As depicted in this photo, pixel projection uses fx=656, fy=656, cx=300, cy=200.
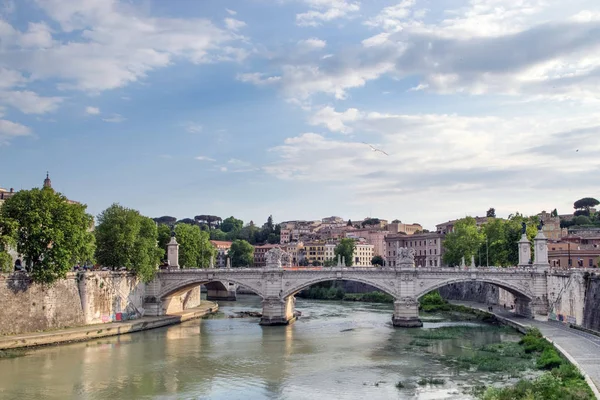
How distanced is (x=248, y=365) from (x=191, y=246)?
94.2 ft

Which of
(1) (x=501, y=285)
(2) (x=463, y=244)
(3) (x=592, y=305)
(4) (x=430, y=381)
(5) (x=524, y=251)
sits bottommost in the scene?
(4) (x=430, y=381)

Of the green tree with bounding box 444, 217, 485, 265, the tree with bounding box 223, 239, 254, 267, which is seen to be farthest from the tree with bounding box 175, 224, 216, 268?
the tree with bounding box 223, 239, 254, 267

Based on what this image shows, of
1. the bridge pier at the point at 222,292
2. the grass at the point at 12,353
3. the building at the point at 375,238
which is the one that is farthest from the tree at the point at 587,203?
the grass at the point at 12,353

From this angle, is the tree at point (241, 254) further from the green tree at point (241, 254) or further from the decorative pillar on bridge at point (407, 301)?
the decorative pillar on bridge at point (407, 301)

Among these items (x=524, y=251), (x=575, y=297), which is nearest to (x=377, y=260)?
(x=524, y=251)

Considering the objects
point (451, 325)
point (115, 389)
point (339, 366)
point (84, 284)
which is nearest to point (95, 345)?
point (84, 284)

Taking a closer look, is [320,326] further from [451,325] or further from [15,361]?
[15,361]

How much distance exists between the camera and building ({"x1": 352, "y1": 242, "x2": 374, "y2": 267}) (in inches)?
4006

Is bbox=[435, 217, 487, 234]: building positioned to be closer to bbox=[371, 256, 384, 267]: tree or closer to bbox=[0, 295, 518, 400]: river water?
bbox=[371, 256, 384, 267]: tree

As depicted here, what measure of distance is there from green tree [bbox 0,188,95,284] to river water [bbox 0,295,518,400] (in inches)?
175

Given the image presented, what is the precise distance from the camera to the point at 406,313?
40.9 metres

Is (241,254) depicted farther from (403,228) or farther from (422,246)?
(403,228)

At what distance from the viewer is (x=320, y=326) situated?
1663 inches

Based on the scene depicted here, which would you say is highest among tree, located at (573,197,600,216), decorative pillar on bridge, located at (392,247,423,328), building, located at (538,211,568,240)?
tree, located at (573,197,600,216)
